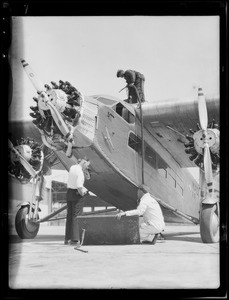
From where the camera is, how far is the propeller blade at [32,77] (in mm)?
4988

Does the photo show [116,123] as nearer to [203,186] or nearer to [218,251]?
[203,186]

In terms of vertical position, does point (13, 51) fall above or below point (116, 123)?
above

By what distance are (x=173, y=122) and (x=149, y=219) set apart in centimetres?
116

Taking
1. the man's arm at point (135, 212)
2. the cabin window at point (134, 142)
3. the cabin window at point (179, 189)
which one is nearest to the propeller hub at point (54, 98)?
the cabin window at point (134, 142)

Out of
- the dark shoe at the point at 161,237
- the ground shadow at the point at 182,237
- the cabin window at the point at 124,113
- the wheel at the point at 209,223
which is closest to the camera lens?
the wheel at the point at 209,223

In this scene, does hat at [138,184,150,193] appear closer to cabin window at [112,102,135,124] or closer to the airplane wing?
the airplane wing

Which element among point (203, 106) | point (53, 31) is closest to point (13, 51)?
point (53, 31)

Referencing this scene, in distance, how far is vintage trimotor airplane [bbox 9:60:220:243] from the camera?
5062mm

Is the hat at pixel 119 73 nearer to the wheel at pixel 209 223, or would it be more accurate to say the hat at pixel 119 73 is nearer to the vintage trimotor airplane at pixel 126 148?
the vintage trimotor airplane at pixel 126 148

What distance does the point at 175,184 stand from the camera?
5.41m

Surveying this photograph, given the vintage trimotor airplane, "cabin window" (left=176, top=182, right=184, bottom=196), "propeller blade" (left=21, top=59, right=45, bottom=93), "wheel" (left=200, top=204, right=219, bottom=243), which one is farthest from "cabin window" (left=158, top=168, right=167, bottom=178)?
"propeller blade" (left=21, top=59, right=45, bottom=93)

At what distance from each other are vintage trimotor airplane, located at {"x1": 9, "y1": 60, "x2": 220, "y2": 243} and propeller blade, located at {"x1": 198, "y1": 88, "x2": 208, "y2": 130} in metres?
0.01

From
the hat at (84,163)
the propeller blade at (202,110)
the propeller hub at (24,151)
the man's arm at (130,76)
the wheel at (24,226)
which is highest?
the man's arm at (130,76)
